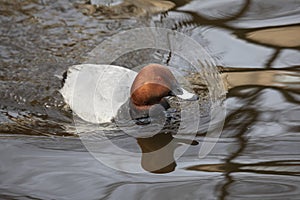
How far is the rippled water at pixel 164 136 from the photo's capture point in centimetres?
285

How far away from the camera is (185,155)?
3109 millimetres

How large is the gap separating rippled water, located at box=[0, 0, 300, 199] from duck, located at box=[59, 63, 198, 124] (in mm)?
103

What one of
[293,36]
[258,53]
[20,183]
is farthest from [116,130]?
[293,36]

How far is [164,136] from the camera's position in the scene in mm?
3420

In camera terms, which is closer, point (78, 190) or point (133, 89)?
point (78, 190)

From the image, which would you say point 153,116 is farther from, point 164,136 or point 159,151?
point 159,151

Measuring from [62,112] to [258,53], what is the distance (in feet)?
4.39

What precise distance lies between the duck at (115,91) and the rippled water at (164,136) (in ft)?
0.34

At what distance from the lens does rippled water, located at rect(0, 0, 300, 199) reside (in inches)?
112

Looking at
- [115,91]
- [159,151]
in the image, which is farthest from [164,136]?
[115,91]

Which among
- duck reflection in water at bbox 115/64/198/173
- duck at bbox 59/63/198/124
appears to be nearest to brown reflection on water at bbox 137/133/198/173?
duck reflection in water at bbox 115/64/198/173

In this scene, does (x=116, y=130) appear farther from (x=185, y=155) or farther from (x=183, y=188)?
(x=183, y=188)

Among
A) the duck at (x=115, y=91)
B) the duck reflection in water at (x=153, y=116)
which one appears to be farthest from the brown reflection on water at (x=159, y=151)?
the duck at (x=115, y=91)

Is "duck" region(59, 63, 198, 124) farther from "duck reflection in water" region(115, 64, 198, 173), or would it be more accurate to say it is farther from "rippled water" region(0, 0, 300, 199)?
"rippled water" region(0, 0, 300, 199)
